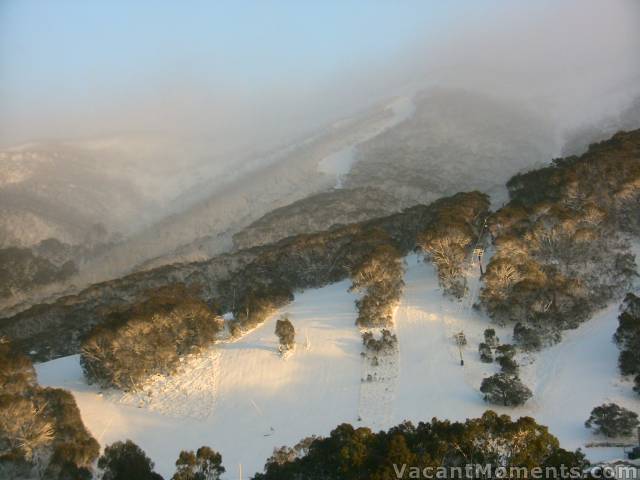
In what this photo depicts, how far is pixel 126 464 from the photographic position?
26.5 meters

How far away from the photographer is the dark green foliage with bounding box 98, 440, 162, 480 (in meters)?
25.7

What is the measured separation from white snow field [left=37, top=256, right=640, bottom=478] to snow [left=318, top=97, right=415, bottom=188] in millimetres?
68575

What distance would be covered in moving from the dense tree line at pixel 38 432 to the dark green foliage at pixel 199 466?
636 centimetres

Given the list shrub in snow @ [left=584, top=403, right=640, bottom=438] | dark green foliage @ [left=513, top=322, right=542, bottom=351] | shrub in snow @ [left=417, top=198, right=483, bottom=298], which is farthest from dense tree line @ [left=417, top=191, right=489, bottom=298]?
shrub in snow @ [left=584, top=403, right=640, bottom=438]

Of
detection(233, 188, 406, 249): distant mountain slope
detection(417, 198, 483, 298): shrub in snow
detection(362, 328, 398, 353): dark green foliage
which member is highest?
detection(233, 188, 406, 249): distant mountain slope

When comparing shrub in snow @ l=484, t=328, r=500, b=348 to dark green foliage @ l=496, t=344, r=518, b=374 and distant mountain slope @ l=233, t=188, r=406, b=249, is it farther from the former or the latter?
distant mountain slope @ l=233, t=188, r=406, b=249

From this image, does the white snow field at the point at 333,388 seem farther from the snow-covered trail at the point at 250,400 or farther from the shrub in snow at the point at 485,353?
the shrub in snow at the point at 485,353

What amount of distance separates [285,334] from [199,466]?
17585 millimetres

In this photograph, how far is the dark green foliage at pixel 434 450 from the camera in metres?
20.9

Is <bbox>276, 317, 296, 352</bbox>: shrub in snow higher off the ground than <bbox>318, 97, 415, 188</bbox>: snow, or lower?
lower

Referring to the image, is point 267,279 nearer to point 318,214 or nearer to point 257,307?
point 257,307

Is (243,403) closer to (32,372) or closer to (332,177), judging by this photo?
(32,372)

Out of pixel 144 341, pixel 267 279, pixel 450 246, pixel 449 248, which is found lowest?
pixel 144 341

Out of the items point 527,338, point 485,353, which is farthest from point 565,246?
point 485,353
